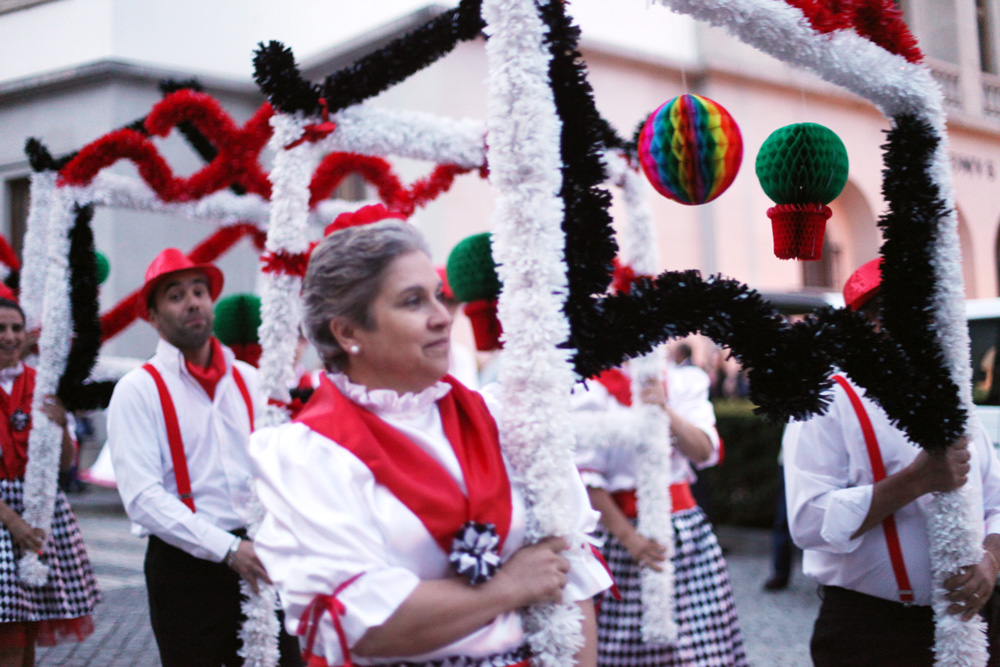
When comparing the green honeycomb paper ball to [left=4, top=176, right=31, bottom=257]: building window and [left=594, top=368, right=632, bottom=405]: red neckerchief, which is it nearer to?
[left=594, top=368, right=632, bottom=405]: red neckerchief

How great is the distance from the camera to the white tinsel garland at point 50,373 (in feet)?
12.1

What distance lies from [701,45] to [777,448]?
6597 millimetres

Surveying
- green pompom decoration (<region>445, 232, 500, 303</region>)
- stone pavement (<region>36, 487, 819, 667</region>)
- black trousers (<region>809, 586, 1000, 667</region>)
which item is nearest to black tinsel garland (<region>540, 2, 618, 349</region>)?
green pompom decoration (<region>445, 232, 500, 303</region>)

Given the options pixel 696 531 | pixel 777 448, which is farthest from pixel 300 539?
pixel 777 448

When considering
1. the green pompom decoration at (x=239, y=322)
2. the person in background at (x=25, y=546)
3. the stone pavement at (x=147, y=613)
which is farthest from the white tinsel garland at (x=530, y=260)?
the stone pavement at (x=147, y=613)

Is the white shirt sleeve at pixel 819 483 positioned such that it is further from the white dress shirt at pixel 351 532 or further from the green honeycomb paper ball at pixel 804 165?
the white dress shirt at pixel 351 532

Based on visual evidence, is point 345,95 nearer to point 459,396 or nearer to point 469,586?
point 459,396

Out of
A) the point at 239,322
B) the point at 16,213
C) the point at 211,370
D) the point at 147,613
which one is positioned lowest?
the point at 147,613

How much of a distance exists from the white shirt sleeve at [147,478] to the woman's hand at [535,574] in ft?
5.53

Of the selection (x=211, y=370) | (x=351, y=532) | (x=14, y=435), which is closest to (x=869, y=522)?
(x=351, y=532)

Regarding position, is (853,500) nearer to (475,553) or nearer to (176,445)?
(475,553)

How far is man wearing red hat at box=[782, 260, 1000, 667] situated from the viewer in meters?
2.26

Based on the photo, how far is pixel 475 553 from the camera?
5.00 ft

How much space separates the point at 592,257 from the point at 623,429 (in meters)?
1.70
